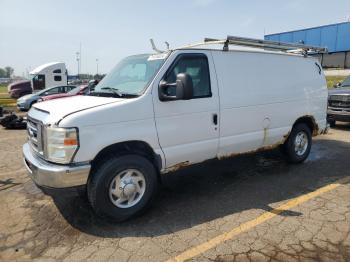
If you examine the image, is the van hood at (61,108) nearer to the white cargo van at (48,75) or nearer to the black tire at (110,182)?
the black tire at (110,182)

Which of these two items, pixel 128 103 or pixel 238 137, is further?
pixel 238 137

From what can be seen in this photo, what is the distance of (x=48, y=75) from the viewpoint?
23984 mm

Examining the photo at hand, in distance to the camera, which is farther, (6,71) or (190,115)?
(6,71)

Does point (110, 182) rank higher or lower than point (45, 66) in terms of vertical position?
lower

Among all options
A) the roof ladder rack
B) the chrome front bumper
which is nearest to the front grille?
the chrome front bumper

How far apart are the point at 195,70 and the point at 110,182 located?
196cm

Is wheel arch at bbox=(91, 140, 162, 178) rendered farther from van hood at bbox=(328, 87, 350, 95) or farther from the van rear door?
van hood at bbox=(328, 87, 350, 95)

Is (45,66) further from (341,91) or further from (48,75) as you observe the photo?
(341,91)

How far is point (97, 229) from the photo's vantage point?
3.91 meters

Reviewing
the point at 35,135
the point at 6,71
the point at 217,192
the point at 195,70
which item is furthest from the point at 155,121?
the point at 6,71

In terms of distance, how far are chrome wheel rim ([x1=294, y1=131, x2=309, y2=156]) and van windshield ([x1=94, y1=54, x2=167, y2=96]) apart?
342 cm

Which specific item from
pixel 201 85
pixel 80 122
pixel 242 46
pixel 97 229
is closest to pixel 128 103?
pixel 80 122

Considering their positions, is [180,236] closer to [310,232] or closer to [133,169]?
[133,169]

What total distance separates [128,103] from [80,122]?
64 cm
